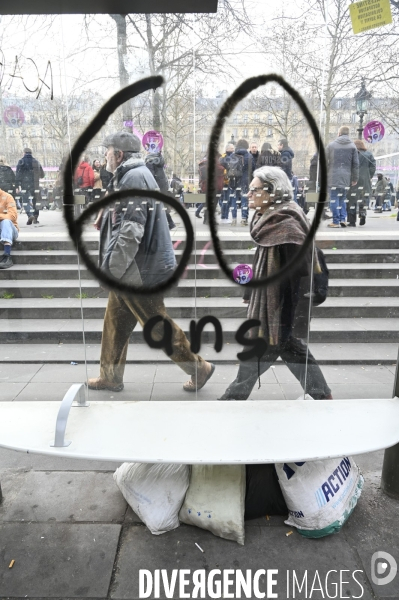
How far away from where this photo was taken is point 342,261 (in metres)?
3.26

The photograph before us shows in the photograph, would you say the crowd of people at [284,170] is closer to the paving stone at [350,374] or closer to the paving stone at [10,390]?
the paving stone at [350,374]

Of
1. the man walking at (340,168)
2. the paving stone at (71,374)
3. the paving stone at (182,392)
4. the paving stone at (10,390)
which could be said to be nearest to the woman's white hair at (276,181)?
the man walking at (340,168)

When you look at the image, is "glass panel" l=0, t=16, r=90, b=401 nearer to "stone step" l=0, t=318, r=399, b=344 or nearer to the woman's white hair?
"stone step" l=0, t=318, r=399, b=344

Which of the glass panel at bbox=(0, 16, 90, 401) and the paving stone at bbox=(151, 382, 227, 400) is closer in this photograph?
the glass panel at bbox=(0, 16, 90, 401)

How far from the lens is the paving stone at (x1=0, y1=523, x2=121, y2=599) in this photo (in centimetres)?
204

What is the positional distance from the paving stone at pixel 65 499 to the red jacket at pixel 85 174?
1889 millimetres

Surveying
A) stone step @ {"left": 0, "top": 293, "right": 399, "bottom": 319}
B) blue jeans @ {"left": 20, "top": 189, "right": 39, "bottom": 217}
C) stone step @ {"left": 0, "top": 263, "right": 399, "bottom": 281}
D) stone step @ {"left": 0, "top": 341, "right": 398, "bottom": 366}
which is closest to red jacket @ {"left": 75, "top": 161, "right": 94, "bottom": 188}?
blue jeans @ {"left": 20, "top": 189, "right": 39, "bottom": 217}

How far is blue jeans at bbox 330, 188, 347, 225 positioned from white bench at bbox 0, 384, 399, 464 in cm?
123

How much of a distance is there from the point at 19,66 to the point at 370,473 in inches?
136

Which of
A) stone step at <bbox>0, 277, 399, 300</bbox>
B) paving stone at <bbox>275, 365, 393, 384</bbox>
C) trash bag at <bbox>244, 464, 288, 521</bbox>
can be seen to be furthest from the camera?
paving stone at <bbox>275, 365, 393, 384</bbox>

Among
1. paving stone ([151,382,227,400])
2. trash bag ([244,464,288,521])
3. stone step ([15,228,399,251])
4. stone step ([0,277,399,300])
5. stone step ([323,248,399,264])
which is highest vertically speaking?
stone step ([15,228,399,251])

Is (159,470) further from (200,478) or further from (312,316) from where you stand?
(312,316)

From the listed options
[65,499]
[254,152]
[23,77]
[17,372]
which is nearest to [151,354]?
[65,499]

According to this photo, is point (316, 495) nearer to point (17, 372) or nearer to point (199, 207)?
point (199, 207)
